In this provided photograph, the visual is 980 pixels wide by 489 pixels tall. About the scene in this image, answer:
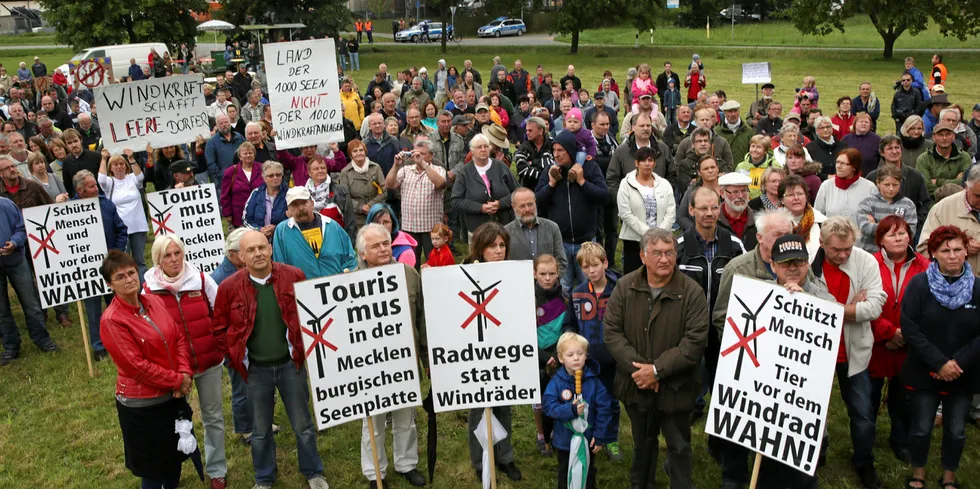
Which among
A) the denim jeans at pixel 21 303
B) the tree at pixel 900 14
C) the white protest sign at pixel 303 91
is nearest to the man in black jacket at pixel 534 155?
the white protest sign at pixel 303 91

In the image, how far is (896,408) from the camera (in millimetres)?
7195

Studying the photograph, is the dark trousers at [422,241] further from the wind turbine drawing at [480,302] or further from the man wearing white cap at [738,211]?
the wind turbine drawing at [480,302]

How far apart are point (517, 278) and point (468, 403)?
3.37 ft

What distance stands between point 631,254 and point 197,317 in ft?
16.1

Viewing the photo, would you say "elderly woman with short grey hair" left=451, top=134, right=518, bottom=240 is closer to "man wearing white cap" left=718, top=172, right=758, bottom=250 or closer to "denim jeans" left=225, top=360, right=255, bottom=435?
"man wearing white cap" left=718, top=172, right=758, bottom=250

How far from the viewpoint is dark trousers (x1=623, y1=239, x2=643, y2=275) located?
9547 millimetres

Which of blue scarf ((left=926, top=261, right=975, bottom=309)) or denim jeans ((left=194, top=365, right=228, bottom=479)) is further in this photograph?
denim jeans ((left=194, top=365, right=228, bottom=479))

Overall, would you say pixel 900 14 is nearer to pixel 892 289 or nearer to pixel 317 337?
pixel 892 289

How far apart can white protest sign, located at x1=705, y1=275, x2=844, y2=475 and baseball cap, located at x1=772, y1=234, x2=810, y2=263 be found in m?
0.26

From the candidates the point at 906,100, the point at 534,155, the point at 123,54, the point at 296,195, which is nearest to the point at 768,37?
the point at 906,100

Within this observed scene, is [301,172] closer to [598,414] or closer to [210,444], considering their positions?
[210,444]

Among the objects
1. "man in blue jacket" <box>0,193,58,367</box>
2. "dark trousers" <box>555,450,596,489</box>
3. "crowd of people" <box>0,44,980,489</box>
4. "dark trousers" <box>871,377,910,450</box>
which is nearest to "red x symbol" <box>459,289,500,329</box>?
"crowd of people" <box>0,44,980,489</box>

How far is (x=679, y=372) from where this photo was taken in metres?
6.12

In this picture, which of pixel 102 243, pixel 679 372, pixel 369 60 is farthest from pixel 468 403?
pixel 369 60
